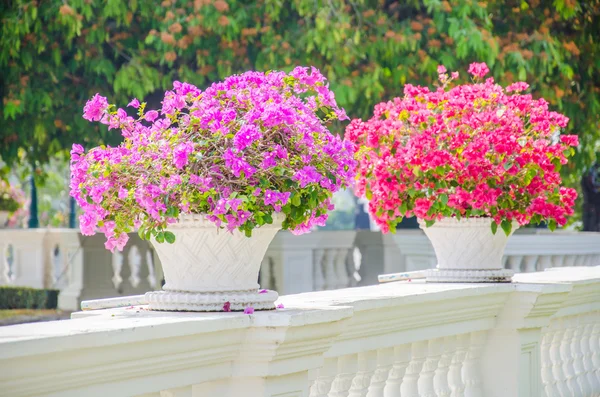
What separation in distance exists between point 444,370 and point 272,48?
8.61 m

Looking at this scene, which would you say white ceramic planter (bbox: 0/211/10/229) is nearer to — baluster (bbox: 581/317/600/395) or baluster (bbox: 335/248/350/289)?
baluster (bbox: 335/248/350/289)

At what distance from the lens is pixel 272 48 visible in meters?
13.0

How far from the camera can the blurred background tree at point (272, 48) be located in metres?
12.6

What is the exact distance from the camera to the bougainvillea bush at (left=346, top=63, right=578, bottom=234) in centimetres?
541

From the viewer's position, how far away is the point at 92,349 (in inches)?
109

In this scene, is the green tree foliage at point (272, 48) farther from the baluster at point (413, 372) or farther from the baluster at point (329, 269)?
the baluster at point (413, 372)

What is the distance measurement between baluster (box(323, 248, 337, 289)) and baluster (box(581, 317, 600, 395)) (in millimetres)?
6712

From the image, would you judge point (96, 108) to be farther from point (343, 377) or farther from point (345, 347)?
point (343, 377)

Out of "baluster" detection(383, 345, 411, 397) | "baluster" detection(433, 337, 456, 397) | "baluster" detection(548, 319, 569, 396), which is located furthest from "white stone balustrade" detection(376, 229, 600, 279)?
"baluster" detection(383, 345, 411, 397)

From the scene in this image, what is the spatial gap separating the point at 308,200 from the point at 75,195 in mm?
774

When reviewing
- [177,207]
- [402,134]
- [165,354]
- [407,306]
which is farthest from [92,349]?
[402,134]

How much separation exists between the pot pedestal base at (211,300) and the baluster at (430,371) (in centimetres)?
134

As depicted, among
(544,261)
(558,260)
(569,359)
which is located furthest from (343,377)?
(558,260)

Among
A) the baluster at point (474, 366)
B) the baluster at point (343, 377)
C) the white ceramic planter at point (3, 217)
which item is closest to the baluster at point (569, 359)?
the baluster at point (474, 366)
